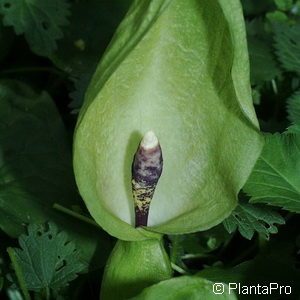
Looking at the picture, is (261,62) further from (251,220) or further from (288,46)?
(251,220)

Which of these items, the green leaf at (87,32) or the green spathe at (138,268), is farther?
the green leaf at (87,32)

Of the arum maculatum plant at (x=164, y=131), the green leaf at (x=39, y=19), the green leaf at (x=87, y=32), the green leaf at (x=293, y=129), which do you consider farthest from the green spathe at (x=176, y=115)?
the green leaf at (x=87, y=32)

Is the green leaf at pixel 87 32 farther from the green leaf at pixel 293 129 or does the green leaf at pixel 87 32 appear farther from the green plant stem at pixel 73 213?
the green leaf at pixel 293 129

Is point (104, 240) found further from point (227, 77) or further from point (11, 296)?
point (227, 77)

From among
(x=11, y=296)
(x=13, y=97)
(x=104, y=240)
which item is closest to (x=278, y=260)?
(x=104, y=240)

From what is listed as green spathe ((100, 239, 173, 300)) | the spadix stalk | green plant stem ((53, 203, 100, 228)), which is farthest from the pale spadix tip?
green plant stem ((53, 203, 100, 228))

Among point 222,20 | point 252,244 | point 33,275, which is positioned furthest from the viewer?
point 252,244
